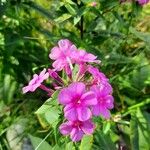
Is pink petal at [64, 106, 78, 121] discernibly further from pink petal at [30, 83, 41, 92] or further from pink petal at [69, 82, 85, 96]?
pink petal at [30, 83, 41, 92]

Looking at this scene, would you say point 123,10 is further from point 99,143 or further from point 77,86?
point 77,86

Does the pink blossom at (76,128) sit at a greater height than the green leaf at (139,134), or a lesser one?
greater

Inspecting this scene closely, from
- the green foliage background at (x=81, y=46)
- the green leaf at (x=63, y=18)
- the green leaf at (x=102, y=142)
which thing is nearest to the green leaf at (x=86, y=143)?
the green leaf at (x=102, y=142)

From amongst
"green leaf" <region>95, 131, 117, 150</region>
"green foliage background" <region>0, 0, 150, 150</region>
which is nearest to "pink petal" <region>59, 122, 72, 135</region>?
"green leaf" <region>95, 131, 117, 150</region>

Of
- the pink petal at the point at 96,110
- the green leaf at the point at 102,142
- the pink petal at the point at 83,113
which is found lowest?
the green leaf at the point at 102,142

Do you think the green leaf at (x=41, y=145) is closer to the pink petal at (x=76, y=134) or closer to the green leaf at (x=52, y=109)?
the green leaf at (x=52, y=109)
